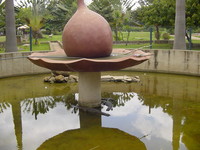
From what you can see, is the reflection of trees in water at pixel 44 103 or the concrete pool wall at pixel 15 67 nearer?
the reflection of trees in water at pixel 44 103

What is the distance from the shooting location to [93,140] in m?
7.03

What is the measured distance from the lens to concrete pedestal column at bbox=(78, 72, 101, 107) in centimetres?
933

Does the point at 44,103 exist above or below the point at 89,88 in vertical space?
below

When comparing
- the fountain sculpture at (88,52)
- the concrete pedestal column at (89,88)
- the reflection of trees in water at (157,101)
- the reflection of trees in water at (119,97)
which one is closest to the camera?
the fountain sculpture at (88,52)

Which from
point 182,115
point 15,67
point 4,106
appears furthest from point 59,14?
point 182,115

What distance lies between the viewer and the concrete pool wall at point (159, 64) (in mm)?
15172

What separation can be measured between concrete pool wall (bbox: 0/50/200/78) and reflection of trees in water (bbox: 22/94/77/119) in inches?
193

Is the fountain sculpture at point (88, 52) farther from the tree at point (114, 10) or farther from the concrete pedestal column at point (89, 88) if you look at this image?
the tree at point (114, 10)

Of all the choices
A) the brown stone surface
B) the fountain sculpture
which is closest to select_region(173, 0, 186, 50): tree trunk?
the fountain sculpture

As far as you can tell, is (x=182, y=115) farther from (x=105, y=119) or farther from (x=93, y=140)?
(x=93, y=140)

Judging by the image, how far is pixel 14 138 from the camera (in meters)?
7.21

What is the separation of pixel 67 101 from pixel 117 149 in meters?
4.63

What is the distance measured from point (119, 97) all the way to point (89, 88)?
2.19 m

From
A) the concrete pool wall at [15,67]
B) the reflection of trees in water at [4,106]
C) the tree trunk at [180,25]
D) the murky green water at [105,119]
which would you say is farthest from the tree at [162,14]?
the reflection of trees in water at [4,106]
